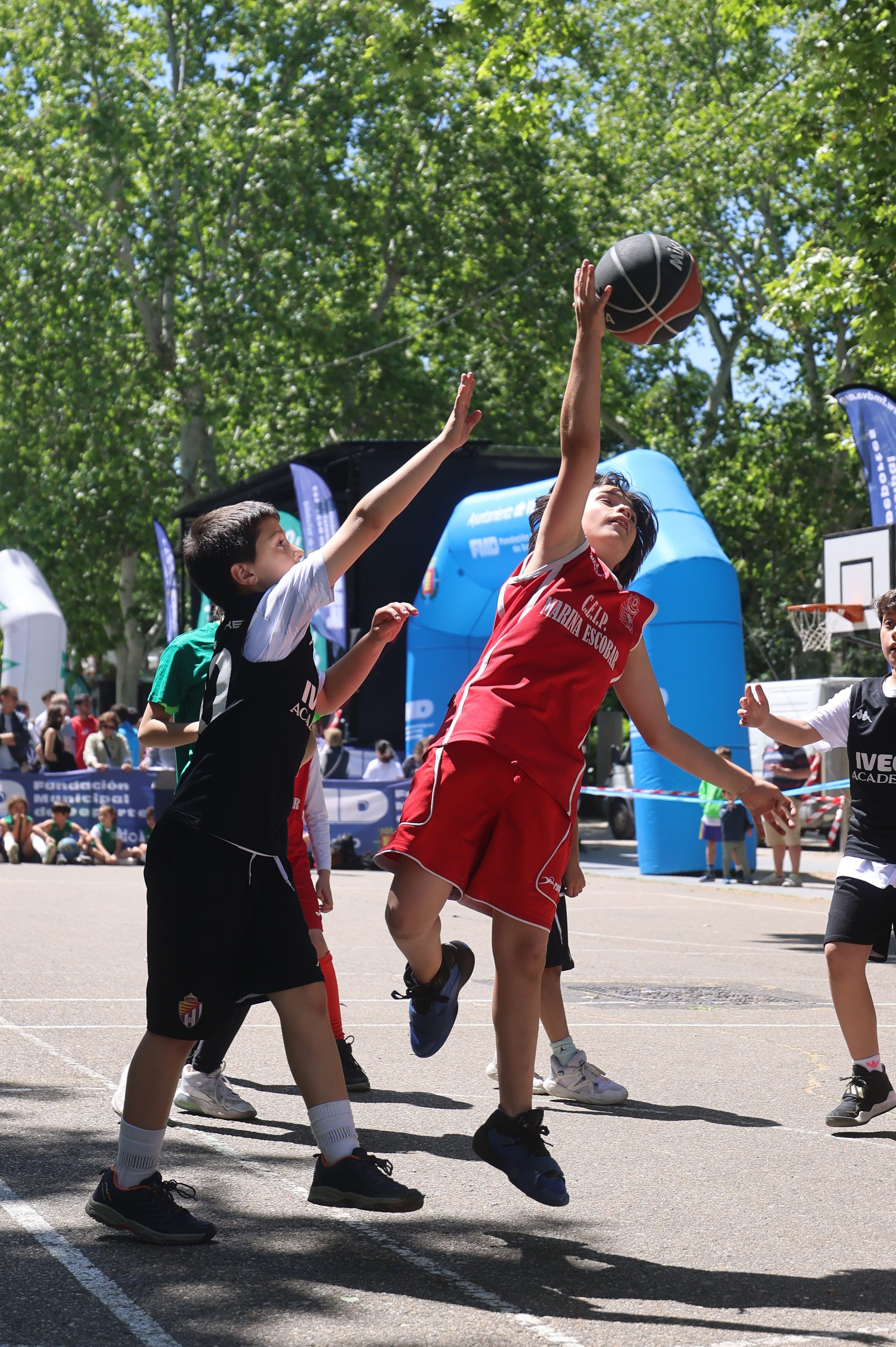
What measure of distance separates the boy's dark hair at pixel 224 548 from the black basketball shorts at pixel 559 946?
1.93 m

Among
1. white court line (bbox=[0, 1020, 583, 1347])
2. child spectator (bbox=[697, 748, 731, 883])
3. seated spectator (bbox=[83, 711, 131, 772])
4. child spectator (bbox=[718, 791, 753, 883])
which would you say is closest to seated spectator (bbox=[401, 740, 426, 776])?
seated spectator (bbox=[83, 711, 131, 772])

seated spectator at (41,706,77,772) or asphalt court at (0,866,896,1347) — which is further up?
seated spectator at (41,706,77,772)

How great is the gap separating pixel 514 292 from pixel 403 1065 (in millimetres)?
31306

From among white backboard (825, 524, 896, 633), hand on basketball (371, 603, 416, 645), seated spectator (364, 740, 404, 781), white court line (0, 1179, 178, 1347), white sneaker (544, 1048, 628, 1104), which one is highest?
white backboard (825, 524, 896, 633)

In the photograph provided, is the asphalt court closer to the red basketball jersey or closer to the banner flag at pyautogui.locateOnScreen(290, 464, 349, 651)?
the red basketball jersey

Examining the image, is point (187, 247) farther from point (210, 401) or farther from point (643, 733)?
point (643, 733)

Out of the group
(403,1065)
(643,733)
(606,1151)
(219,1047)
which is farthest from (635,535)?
(403,1065)

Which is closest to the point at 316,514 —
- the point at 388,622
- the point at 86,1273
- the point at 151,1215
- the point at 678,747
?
the point at 678,747

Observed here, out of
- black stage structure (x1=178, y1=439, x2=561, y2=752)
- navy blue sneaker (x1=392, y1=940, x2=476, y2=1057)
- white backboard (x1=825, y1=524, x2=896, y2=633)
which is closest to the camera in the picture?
navy blue sneaker (x1=392, y1=940, x2=476, y2=1057)

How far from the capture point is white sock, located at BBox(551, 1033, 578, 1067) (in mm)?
5828

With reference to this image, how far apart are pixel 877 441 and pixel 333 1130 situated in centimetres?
1418

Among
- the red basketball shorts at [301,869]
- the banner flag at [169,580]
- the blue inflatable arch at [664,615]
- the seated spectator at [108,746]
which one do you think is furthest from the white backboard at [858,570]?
the banner flag at [169,580]

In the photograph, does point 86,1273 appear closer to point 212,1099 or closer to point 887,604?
point 212,1099

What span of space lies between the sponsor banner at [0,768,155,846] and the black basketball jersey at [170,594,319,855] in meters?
16.5
